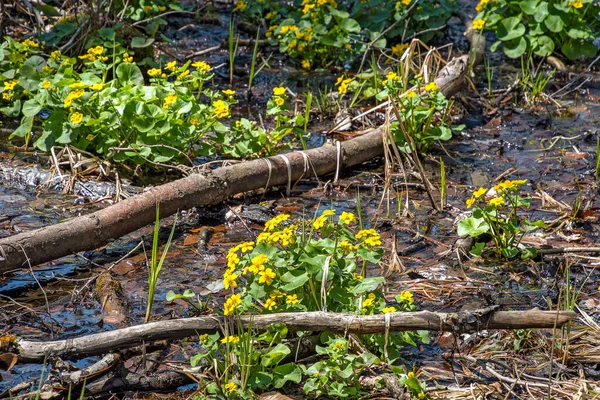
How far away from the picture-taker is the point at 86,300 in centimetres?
377

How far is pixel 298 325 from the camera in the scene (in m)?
3.04

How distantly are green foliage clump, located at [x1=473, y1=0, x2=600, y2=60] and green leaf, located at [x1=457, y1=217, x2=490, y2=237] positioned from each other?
3087 mm

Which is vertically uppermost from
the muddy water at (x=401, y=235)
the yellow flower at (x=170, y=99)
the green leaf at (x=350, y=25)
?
the yellow flower at (x=170, y=99)

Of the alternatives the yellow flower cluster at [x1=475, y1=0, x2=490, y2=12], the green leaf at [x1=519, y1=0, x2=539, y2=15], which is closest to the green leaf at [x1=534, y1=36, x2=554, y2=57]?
the green leaf at [x1=519, y1=0, x2=539, y2=15]

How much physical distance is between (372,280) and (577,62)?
5.15 m

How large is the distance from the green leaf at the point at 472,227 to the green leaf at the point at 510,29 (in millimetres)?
3354

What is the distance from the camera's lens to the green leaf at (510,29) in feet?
22.8

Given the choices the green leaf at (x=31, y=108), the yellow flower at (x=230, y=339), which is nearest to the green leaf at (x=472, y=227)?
the yellow flower at (x=230, y=339)

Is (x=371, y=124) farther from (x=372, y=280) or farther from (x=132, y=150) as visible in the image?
(x=372, y=280)

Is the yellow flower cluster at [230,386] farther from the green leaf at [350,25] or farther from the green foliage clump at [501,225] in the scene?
the green leaf at [350,25]

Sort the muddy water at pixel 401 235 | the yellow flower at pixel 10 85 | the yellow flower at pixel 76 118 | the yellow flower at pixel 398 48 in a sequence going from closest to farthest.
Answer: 1. the muddy water at pixel 401 235
2. the yellow flower at pixel 76 118
3. the yellow flower at pixel 10 85
4. the yellow flower at pixel 398 48

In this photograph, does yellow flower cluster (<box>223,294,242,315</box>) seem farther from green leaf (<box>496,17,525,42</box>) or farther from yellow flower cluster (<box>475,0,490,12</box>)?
green leaf (<box>496,17,525,42</box>)

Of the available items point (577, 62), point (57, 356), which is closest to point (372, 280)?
point (57, 356)

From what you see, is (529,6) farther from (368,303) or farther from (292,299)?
(292,299)
